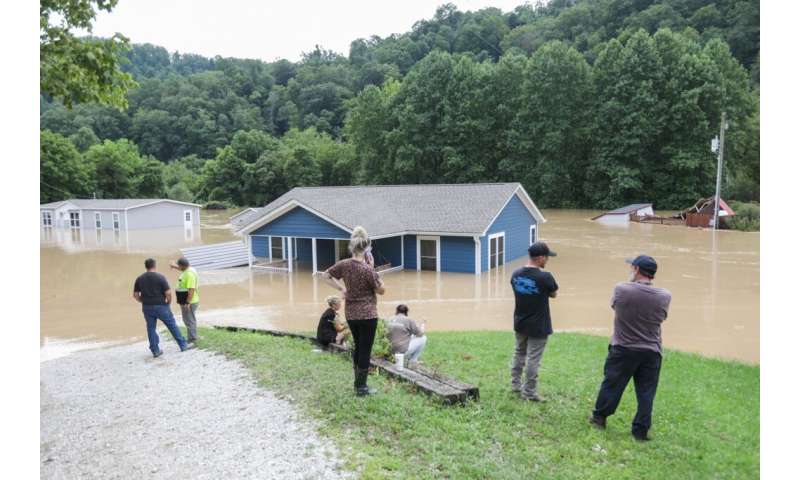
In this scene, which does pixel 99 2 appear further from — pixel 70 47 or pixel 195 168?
pixel 195 168

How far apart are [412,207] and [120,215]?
31.7m

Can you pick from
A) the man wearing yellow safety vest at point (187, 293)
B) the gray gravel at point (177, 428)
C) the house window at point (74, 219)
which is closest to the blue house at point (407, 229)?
the man wearing yellow safety vest at point (187, 293)

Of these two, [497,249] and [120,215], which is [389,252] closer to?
[497,249]

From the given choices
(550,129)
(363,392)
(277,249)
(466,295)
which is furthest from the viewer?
(550,129)

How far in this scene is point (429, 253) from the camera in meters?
23.5

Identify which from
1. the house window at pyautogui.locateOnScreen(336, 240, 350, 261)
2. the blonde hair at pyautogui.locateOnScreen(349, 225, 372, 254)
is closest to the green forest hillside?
the house window at pyautogui.locateOnScreen(336, 240, 350, 261)

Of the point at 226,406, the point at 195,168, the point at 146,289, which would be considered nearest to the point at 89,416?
the point at 226,406

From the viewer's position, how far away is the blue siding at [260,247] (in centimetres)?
2644

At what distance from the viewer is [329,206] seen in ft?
78.1

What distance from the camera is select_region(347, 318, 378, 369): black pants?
20.3 feet

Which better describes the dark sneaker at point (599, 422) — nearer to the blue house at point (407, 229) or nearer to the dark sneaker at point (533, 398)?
the dark sneaker at point (533, 398)

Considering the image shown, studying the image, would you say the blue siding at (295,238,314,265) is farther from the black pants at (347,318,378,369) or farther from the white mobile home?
the white mobile home

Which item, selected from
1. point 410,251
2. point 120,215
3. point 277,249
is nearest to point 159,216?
point 120,215

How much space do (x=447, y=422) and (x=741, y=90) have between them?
5765 cm
